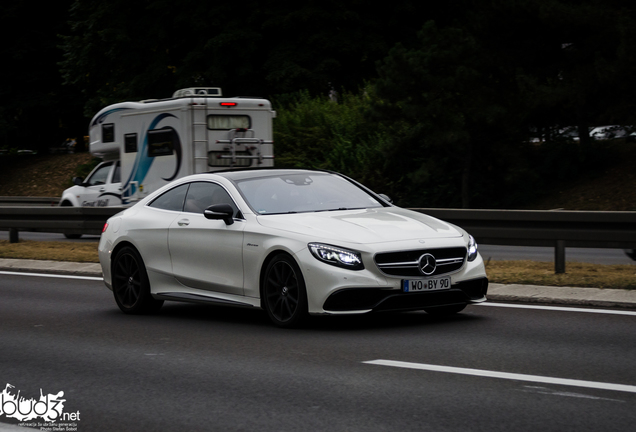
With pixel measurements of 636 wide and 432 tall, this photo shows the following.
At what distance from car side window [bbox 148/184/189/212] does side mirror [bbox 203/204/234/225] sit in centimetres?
100

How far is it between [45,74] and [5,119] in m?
3.02

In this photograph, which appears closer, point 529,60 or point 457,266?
point 457,266

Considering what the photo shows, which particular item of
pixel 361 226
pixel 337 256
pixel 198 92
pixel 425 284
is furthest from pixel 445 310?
pixel 198 92

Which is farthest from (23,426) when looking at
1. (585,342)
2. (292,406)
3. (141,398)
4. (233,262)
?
(585,342)

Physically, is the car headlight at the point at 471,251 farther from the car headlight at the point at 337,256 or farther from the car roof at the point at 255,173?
the car roof at the point at 255,173

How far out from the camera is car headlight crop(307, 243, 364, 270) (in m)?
8.46

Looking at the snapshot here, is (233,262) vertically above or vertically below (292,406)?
above

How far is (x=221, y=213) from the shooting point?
9.39 meters

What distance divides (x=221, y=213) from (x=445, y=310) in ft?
7.45

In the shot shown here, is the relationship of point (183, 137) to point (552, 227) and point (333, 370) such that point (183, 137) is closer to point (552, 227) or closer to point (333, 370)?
point (552, 227)

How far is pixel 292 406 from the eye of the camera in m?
5.98

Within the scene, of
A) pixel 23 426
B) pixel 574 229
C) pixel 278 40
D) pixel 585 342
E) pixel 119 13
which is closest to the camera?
pixel 23 426

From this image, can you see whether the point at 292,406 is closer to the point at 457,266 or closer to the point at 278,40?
the point at 457,266

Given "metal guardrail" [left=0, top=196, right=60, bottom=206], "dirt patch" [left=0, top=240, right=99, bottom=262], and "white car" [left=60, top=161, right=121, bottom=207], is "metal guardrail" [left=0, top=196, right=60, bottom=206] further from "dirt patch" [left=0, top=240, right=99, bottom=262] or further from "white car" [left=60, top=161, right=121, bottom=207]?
"dirt patch" [left=0, top=240, right=99, bottom=262]
